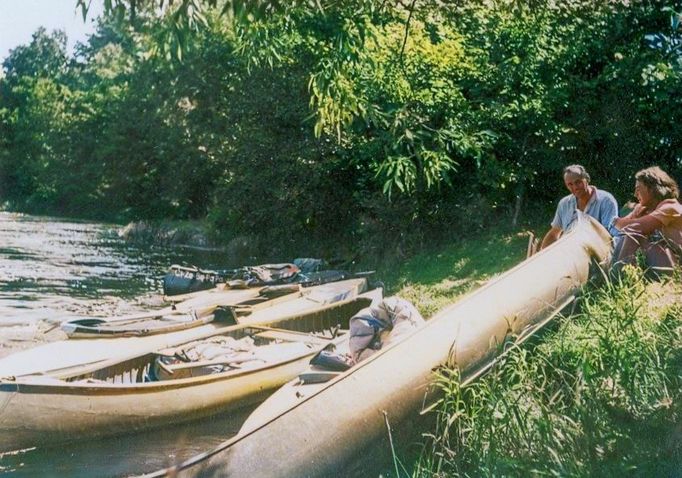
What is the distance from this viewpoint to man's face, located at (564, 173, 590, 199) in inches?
293

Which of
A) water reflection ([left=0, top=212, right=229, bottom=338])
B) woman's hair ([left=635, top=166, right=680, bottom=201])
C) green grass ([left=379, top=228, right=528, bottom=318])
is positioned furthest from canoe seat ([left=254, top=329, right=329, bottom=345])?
water reflection ([left=0, top=212, right=229, bottom=338])

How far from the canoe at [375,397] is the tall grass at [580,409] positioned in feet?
0.59

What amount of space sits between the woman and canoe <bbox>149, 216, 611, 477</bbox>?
3.58 ft

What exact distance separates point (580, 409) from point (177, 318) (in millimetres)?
7741

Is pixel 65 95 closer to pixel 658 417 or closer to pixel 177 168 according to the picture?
pixel 177 168

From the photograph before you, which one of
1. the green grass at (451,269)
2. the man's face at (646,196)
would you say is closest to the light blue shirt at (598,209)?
the man's face at (646,196)

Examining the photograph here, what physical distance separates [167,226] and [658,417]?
104ft

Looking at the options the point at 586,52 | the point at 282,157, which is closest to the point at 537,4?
the point at 586,52

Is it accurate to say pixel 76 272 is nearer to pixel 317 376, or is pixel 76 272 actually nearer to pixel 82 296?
pixel 82 296

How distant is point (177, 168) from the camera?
35406 millimetres

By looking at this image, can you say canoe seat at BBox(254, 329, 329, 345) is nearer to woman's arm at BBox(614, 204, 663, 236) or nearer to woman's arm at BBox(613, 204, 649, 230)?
woman's arm at BBox(613, 204, 649, 230)

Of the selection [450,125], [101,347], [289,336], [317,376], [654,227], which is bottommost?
[289,336]

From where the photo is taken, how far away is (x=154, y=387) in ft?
26.3

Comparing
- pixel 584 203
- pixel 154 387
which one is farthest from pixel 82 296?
pixel 584 203
